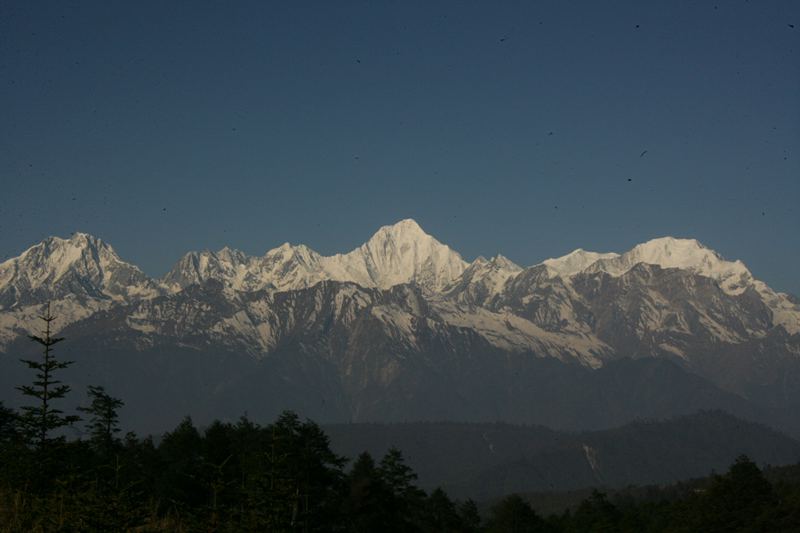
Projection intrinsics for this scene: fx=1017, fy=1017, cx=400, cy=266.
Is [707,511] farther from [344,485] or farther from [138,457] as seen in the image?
[138,457]

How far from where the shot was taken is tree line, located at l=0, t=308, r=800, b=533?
36125mm

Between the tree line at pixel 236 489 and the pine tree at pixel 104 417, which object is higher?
the pine tree at pixel 104 417

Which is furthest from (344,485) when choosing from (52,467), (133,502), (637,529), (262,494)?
(637,529)

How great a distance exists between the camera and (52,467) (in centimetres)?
4666

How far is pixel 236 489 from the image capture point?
1918 inches

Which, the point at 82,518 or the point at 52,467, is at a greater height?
the point at 52,467

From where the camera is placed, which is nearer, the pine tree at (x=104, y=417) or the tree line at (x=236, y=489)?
the tree line at (x=236, y=489)

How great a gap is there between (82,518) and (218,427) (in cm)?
6669

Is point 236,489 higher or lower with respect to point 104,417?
lower

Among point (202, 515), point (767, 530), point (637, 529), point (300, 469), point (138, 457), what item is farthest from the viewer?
point (637, 529)

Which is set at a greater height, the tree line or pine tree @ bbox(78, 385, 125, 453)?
pine tree @ bbox(78, 385, 125, 453)

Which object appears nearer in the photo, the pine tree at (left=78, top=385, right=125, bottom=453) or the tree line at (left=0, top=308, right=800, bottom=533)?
the tree line at (left=0, top=308, right=800, bottom=533)

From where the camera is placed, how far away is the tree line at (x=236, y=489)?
36.1 metres

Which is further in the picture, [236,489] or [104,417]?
[104,417]
